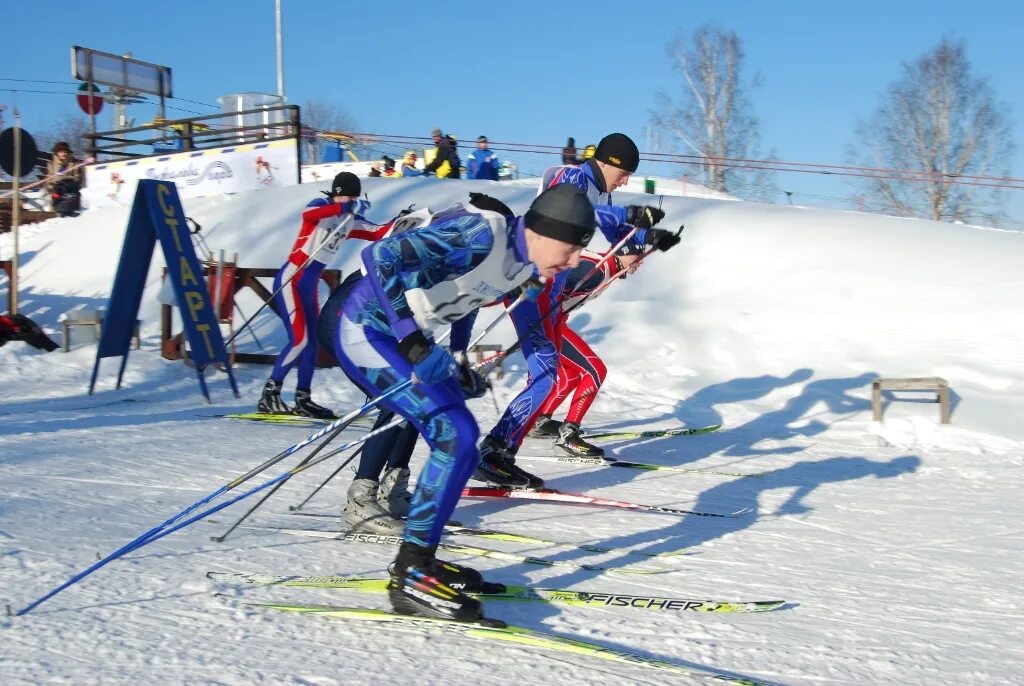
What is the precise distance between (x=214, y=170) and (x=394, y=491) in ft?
46.9

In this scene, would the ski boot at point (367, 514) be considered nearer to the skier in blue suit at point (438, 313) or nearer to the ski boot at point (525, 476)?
the skier in blue suit at point (438, 313)

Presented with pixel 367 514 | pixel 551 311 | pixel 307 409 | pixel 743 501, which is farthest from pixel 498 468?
pixel 307 409

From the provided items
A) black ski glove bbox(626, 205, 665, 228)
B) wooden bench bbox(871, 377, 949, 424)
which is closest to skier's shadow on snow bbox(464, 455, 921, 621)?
wooden bench bbox(871, 377, 949, 424)

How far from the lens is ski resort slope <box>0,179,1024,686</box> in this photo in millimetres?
2734

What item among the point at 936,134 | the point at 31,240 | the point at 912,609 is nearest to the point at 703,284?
the point at 912,609

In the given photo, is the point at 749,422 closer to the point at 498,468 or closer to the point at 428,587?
the point at 498,468

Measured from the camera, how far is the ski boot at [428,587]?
2.92m

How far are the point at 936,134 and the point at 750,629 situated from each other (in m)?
29.0

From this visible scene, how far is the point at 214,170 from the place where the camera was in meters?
17.1

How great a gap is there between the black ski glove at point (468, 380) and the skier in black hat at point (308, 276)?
3.89m

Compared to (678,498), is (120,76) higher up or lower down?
higher up

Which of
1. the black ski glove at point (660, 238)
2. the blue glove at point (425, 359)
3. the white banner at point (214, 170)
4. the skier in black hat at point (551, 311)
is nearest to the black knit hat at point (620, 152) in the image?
the skier in black hat at point (551, 311)

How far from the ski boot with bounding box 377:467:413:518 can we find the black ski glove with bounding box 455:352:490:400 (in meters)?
1.13

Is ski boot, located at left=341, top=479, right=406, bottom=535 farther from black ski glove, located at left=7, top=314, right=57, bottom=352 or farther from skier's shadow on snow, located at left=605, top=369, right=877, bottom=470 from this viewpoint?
black ski glove, located at left=7, top=314, right=57, bottom=352
